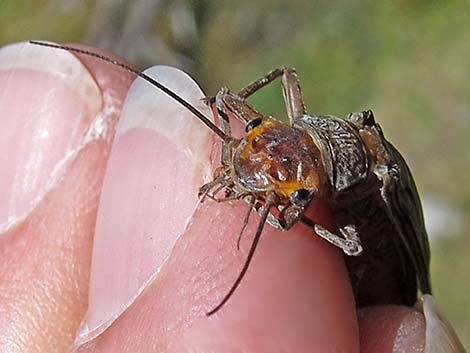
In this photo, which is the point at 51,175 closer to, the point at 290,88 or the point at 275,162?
the point at 275,162

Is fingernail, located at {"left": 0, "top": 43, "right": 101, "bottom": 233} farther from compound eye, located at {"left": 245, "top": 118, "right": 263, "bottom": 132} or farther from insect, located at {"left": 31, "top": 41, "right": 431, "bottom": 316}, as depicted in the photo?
compound eye, located at {"left": 245, "top": 118, "right": 263, "bottom": 132}

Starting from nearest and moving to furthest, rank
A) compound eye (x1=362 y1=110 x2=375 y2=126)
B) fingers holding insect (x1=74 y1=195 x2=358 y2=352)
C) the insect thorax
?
fingers holding insect (x1=74 y1=195 x2=358 y2=352)
the insect thorax
compound eye (x1=362 y1=110 x2=375 y2=126)

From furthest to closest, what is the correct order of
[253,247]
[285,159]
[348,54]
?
[348,54] < [285,159] < [253,247]

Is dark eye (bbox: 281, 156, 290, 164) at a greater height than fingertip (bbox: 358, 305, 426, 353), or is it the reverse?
dark eye (bbox: 281, 156, 290, 164)

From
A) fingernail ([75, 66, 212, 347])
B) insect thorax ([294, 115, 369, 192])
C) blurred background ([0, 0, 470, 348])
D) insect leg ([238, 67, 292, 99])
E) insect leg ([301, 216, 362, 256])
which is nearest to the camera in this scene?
fingernail ([75, 66, 212, 347])

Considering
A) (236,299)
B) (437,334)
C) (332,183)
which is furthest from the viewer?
(332,183)

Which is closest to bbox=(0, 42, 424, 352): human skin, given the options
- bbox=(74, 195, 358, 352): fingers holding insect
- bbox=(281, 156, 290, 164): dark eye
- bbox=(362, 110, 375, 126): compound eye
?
bbox=(74, 195, 358, 352): fingers holding insect

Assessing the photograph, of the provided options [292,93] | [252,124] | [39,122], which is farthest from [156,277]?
[292,93]
